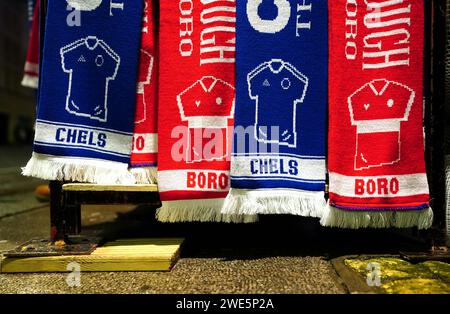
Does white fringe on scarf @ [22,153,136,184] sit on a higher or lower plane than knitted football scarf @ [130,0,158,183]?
lower

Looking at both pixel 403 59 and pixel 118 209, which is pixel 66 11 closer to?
pixel 403 59

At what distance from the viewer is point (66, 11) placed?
100 inches

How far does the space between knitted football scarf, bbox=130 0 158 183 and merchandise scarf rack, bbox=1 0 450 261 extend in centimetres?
17

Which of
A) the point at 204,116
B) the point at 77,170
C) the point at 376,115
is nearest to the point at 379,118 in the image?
the point at 376,115

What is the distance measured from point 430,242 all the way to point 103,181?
222cm

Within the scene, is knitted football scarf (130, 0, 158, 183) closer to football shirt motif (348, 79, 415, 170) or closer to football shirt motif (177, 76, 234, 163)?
football shirt motif (177, 76, 234, 163)

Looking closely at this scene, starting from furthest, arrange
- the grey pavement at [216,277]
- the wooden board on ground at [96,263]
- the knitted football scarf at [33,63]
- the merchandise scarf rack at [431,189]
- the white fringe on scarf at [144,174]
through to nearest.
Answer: the knitted football scarf at [33,63] → the white fringe on scarf at [144,174] → the merchandise scarf rack at [431,189] → the wooden board on ground at [96,263] → the grey pavement at [216,277]

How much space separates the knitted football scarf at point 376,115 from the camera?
97.9 inches

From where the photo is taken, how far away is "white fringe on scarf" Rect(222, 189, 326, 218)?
2.46 metres

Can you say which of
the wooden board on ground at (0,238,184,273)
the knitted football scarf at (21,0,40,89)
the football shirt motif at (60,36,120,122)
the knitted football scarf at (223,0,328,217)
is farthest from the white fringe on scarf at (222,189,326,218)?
the knitted football scarf at (21,0,40,89)

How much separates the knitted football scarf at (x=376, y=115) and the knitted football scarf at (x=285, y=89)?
3.7 inches

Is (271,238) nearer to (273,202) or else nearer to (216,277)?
(273,202)

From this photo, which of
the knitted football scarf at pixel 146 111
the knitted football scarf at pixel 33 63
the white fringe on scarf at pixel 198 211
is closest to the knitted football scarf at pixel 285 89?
the white fringe on scarf at pixel 198 211

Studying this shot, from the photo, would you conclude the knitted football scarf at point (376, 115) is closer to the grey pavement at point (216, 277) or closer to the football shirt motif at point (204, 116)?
the grey pavement at point (216, 277)
